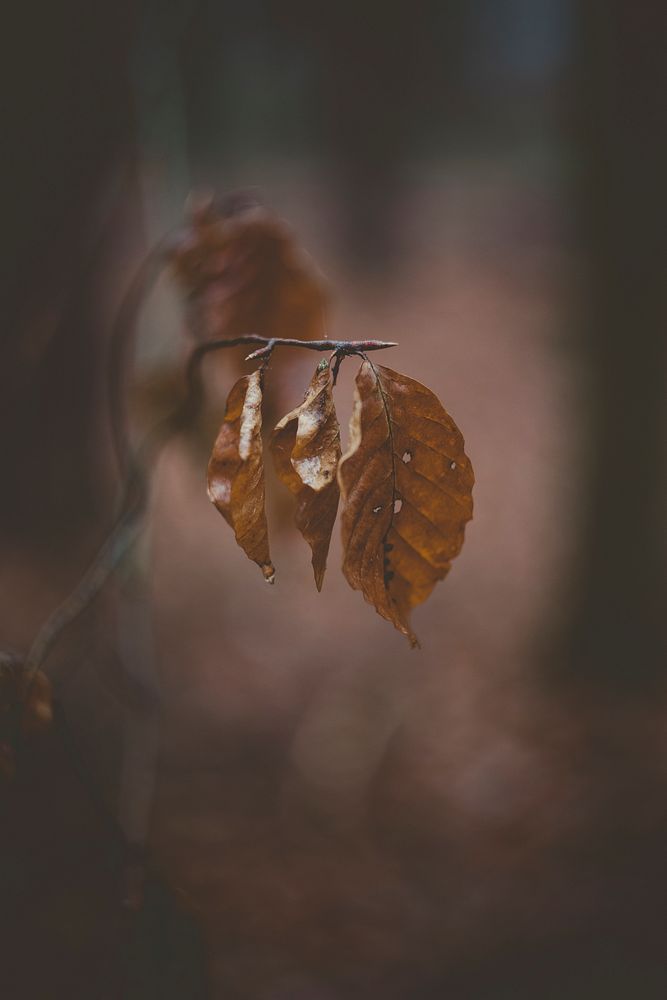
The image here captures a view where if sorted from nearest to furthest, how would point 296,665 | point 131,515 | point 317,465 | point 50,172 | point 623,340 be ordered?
point 317,465 → point 131,515 → point 50,172 → point 623,340 → point 296,665

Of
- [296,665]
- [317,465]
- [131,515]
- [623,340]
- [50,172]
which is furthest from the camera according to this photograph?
[296,665]

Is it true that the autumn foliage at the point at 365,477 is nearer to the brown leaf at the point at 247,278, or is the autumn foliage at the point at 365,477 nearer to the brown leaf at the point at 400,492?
the brown leaf at the point at 400,492

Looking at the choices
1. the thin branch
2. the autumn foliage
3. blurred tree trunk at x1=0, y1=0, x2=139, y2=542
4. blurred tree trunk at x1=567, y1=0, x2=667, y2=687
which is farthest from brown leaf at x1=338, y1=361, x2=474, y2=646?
blurred tree trunk at x1=567, y1=0, x2=667, y2=687

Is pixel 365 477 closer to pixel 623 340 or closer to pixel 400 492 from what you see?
pixel 400 492

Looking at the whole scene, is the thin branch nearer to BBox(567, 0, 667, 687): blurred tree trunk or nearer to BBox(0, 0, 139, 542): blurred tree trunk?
BBox(0, 0, 139, 542): blurred tree trunk

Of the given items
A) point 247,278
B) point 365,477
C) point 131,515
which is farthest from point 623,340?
point 365,477

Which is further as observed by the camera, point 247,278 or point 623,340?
point 623,340
